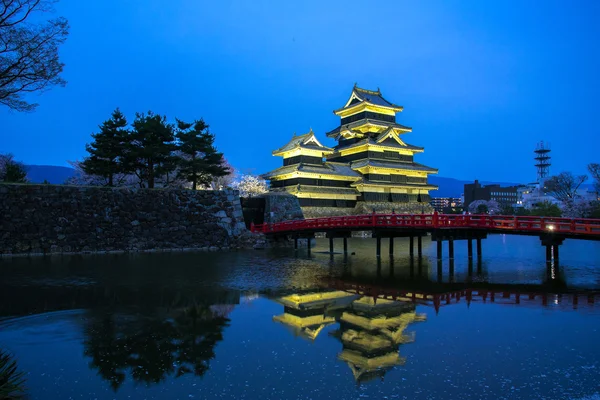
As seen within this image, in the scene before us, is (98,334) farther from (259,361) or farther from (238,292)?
(238,292)

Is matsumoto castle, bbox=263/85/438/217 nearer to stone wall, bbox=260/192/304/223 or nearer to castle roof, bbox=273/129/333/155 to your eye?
castle roof, bbox=273/129/333/155

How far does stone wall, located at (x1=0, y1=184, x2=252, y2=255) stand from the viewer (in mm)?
24984

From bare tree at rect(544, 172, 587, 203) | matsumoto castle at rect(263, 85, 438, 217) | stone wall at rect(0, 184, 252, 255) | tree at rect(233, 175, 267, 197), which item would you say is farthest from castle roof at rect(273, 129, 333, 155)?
bare tree at rect(544, 172, 587, 203)

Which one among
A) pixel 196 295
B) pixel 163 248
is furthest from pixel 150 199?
pixel 196 295

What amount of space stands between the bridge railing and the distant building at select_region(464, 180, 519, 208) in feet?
256

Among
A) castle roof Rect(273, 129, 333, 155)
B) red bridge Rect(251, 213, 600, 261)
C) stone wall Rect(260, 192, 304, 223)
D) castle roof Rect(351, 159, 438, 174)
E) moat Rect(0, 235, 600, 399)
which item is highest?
castle roof Rect(273, 129, 333, 155)

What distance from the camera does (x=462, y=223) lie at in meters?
22.9

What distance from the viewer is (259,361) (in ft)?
26.1

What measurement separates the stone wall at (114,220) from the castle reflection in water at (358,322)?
1732 centimetres

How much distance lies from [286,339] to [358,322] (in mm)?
2135

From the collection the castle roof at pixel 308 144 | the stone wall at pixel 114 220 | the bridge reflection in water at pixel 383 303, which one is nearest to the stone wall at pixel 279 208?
the stone wall at pixel 114 220

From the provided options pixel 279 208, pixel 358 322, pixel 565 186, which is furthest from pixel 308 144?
pixel 565 186

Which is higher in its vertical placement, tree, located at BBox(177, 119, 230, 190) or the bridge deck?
tree, located at BBox(177, 119, 230, 190)

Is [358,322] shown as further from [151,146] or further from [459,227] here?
[151,146]
